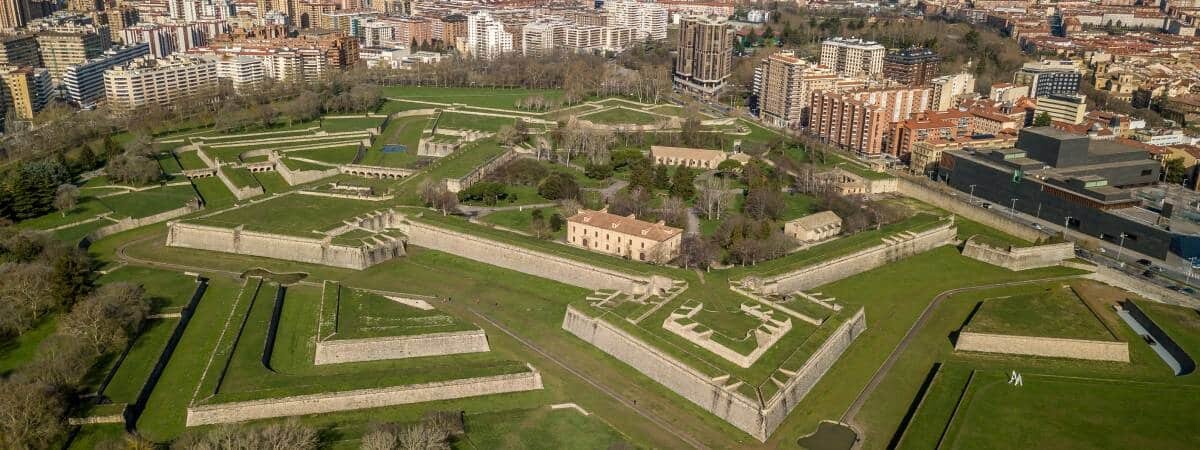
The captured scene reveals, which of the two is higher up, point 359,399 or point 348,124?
point 348,124

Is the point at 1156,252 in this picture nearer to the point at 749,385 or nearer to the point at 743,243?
the point at 743,243

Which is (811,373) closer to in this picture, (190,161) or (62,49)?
(190,161)

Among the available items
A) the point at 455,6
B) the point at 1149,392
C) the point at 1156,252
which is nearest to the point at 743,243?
the point at 1149,392

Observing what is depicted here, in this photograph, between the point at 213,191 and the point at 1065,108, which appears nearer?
the point at 213,191

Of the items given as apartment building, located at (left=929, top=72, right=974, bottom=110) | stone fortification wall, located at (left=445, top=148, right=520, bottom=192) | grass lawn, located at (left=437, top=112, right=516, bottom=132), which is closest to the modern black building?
apartment building, located at (left=929, top=72, right=974, bottom=110)

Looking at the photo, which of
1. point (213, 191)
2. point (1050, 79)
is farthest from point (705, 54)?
point (213, 191)

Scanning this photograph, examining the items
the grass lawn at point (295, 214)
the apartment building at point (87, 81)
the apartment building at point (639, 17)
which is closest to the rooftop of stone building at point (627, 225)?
the grass lawn at point (295, 214)

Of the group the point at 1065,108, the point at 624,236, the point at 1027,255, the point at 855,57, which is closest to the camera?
the point at 624,236
